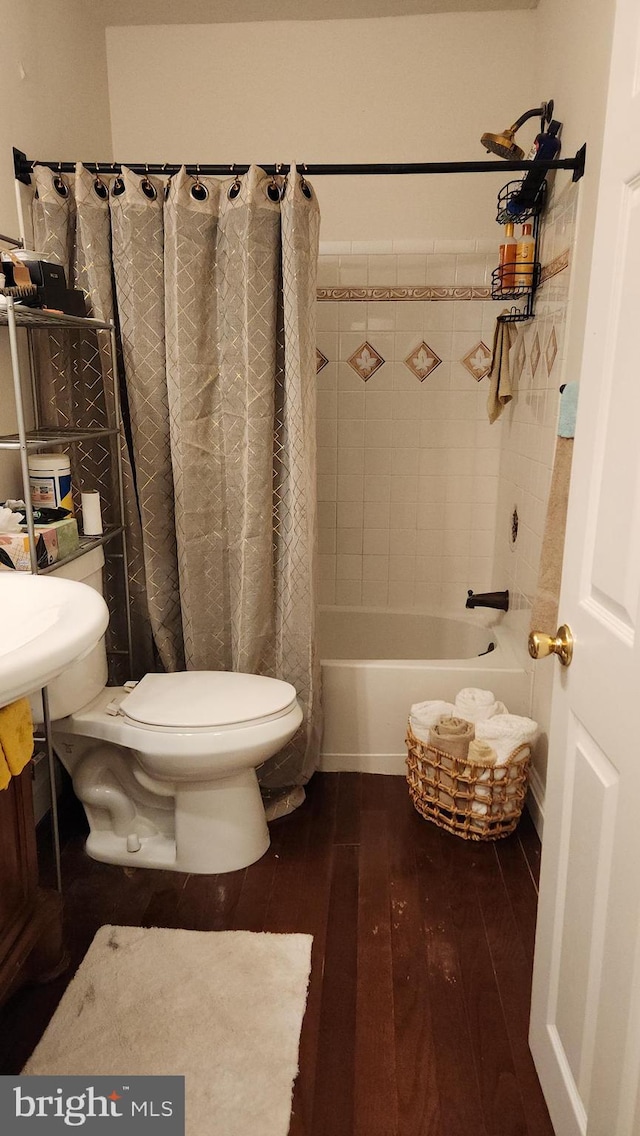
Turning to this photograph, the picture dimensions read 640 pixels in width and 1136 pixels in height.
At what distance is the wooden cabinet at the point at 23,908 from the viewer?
1.47 meters

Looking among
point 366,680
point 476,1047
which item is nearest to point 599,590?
point 476,1047

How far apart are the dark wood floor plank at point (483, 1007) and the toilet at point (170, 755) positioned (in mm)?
554

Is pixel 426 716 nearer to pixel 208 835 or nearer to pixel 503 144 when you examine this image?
pixel 208 835

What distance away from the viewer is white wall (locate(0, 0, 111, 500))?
193cm

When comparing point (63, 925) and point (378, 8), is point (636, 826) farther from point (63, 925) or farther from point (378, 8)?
point (378, 8)

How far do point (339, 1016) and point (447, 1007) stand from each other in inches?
9.1

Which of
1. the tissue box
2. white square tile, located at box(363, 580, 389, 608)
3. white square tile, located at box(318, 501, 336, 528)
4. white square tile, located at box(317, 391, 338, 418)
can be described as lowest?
white square tile, located at box(363, 580, 389, 608)

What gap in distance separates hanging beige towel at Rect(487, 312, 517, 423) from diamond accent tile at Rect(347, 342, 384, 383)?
1.65ft

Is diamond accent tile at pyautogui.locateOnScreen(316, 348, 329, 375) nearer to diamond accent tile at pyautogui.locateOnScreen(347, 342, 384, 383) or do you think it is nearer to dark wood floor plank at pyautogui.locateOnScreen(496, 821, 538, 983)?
diamond accent tile at pyautogui.locateOnScreen(347, 342, 384, 383)

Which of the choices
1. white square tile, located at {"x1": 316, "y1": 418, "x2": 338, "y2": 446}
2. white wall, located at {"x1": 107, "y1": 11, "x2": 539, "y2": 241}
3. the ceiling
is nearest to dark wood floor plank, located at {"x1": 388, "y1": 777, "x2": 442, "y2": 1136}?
white square tile, located at {"x1": 316, "y1": 418, "x2": 338, "y2": 446}

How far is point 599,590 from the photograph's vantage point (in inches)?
41.8

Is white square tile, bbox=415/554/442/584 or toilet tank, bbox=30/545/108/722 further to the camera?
white square tile, bbox=415/554/442/584

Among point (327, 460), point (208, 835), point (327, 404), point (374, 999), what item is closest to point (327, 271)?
point (327, 404)

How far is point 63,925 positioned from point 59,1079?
67 cm
